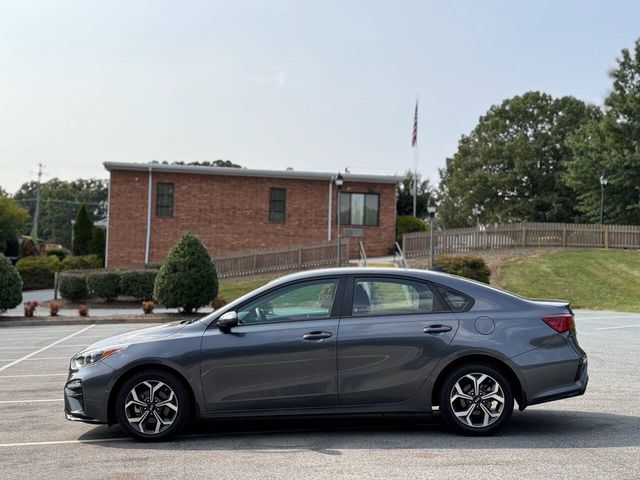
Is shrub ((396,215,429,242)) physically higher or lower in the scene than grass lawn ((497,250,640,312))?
higher

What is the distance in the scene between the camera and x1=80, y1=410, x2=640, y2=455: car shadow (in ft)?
21.6

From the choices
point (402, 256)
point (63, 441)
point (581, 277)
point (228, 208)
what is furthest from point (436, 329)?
point (228, 208)

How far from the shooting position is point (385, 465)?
19.3 ft

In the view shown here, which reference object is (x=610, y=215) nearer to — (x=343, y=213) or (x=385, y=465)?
(x=343, y=213)

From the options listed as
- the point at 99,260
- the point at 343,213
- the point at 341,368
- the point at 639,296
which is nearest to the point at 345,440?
the point at 341,368

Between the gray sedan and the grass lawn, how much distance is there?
70.4 ft

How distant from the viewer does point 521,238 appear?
36.9 m

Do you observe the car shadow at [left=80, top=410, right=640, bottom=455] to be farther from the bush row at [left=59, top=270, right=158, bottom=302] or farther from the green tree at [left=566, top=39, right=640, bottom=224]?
the green tree at [left=566, top=39, right=640, bottom=224]

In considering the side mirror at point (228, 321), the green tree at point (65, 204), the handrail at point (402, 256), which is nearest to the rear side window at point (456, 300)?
the side mirror at point (228, 321)

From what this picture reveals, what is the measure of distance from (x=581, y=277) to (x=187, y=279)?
1730cm

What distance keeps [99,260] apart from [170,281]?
69.8 ft

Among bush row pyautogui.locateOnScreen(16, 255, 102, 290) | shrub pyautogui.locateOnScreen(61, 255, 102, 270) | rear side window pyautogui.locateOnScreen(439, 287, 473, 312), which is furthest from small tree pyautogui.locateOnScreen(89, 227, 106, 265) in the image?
rear side window pyautogui.locateOnScreen(439, 287, 473, 312)

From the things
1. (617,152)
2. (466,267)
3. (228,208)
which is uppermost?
(617,152)

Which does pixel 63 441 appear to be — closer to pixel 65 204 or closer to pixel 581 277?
pixel 581 277
